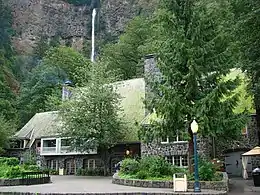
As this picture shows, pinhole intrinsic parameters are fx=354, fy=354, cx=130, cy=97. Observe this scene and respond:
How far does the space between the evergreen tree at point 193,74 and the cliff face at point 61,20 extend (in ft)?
167

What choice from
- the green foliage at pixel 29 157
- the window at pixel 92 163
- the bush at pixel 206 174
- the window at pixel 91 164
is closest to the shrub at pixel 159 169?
the bush at pixel 206 174

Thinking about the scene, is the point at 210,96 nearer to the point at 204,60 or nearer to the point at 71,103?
the point at 204,60

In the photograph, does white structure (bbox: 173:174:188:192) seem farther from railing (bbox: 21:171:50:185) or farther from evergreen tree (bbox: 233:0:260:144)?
railing (bbox: 21:171:50:185)

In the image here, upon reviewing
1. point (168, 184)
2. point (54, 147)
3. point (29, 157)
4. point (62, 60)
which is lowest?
point (168, 184)

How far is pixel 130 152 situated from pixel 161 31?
43.7 ft

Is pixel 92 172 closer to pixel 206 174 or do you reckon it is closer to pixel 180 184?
pixel 206 174

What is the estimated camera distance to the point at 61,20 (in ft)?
246

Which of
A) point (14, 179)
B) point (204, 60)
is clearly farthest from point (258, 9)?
point (14, 179)

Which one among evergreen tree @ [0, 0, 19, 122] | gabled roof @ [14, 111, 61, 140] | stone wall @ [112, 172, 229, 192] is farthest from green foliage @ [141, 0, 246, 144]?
evergreen tree @ [0, 0, 19, 122]

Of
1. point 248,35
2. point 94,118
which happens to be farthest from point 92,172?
point 248,35

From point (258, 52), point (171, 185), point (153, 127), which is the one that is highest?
point (258, 52)

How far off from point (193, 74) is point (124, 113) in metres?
15.8

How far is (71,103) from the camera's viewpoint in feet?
96.3

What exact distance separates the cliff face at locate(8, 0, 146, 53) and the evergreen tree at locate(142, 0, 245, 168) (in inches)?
2000
